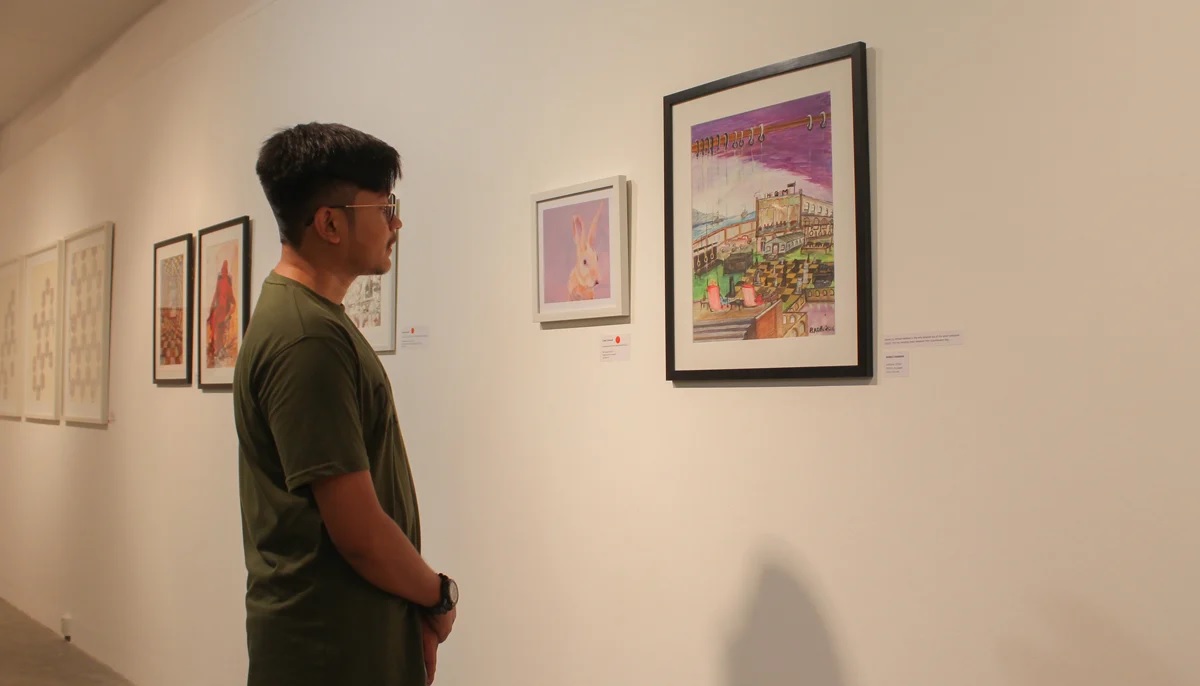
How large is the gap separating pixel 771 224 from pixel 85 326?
4202 millimetres

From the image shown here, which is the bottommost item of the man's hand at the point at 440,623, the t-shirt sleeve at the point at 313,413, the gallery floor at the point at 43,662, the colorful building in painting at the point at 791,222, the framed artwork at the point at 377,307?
the gallery floor at the point at 43,662

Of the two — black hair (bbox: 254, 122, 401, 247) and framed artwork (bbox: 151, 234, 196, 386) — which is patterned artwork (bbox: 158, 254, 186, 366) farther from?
black hair (bbox: 254, 122, 401, 247)

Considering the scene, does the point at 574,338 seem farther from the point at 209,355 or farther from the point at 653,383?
the point at 209,355

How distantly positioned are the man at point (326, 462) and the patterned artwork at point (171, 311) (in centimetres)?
250

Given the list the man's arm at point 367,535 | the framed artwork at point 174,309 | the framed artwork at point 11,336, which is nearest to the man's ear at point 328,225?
the man's arm at point 367,535

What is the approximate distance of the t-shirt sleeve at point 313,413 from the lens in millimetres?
1315

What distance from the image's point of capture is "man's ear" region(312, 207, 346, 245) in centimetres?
149

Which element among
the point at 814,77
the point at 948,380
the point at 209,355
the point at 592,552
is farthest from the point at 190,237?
the point at 948,380

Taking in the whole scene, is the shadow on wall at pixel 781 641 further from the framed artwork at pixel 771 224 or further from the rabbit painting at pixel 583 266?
the rabbit painting at pixel 583 266

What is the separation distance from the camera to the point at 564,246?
7.12ft

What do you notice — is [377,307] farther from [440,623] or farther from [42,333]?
[42,333]

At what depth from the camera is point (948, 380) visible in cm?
152

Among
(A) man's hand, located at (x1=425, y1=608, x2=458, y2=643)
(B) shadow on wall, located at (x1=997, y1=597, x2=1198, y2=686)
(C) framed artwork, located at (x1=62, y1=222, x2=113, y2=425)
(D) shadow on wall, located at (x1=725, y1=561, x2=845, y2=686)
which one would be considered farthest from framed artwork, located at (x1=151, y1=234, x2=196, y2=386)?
(B) shadow on wall, located at (x1=997, y1=597, x2=1198, y2=686)

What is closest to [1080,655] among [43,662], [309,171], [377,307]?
[309,171]
